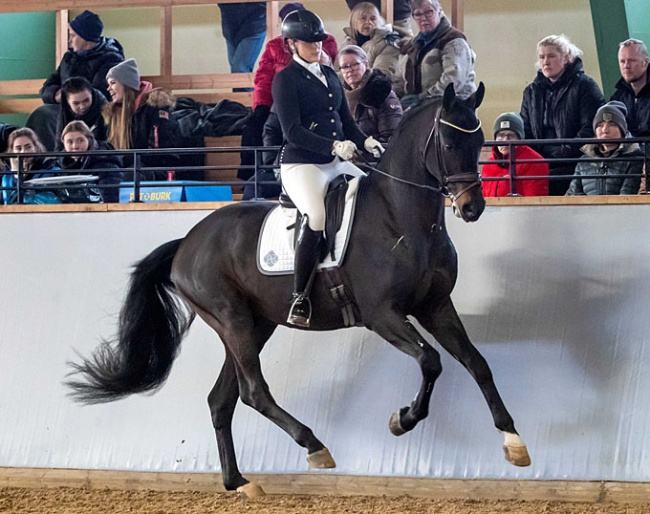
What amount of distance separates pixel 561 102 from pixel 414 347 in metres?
2.64

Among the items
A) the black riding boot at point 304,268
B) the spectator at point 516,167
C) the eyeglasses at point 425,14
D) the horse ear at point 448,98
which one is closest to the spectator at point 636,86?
Answer: the spectator at point 516,167

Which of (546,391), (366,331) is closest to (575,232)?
(546,391)

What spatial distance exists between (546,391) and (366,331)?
107 centimetres

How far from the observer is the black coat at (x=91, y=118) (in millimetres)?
7523

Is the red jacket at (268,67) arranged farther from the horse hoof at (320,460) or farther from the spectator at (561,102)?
the horse hoof at (320,460)

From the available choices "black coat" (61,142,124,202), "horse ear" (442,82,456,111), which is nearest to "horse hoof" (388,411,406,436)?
"horse ear" (442,82,456,111)

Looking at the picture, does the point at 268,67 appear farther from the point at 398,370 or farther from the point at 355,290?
the point at 355,290

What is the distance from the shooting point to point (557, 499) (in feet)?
17.7

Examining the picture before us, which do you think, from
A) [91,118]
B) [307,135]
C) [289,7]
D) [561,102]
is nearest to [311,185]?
[307,135]

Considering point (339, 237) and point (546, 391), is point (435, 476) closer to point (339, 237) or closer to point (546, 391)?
point (546, 391)

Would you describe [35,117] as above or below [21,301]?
above

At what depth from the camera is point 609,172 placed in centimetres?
609

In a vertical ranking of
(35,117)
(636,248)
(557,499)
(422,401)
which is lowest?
(557,499)

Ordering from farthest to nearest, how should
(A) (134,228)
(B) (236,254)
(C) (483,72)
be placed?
(C) (483,72) < (A) (134,228) < (B) (236,254)
